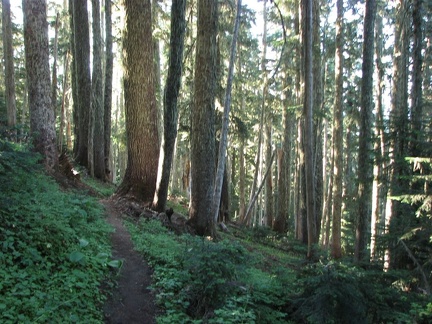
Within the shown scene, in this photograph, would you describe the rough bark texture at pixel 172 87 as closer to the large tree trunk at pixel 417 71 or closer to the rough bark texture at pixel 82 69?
the large tree trunk at pixel 417 71

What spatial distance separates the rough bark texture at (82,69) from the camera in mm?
14891

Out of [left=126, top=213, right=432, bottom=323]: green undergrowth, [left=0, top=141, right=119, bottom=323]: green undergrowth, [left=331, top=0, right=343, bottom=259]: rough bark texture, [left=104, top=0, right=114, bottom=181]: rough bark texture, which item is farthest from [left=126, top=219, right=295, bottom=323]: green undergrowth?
[left=104, top=0, right=114, bottom=181]: rough bark texture

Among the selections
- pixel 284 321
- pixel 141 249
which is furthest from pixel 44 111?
pixel 284 321

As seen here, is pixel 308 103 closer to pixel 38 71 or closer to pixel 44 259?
pixel 38 71

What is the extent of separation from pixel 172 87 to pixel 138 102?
1.73m

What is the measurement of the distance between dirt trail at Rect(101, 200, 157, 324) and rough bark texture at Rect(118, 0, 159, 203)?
3007mm

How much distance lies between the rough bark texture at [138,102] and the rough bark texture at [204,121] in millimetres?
1395

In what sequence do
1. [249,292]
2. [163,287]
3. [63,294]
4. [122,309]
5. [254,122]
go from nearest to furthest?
1. [63,294]
2. [122,309]
3. [249,292]
4. [163,287]
5. [254,122]

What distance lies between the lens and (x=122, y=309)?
4859 millimetres

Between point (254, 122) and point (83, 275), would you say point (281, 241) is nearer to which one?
point (254, 122)

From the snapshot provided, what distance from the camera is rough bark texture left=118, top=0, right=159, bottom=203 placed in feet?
33.6

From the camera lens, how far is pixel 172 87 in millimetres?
9008

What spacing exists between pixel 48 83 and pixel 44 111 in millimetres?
741

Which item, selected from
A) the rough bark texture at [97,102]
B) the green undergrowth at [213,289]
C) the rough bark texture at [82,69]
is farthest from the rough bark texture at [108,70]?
the green undergrowth at [213,289]
